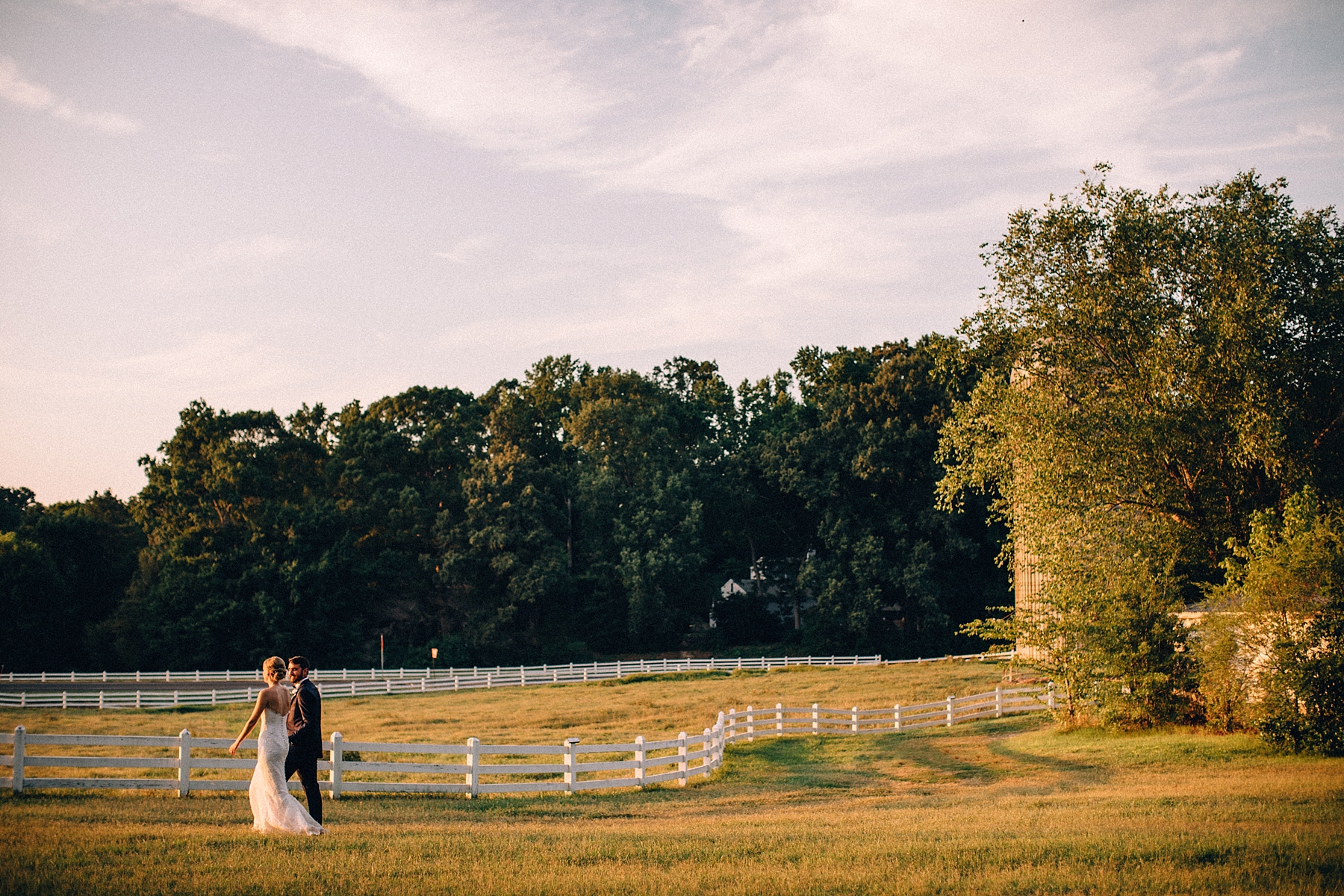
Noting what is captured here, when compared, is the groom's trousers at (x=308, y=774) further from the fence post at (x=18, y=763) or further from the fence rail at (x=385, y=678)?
the fence rail at (x=385, y=678)

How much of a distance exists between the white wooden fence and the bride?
2.91 metres

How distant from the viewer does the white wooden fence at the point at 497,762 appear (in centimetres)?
1306

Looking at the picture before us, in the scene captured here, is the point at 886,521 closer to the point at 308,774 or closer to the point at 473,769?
the point at 473,769

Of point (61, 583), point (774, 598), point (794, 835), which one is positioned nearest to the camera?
point (794, 835)

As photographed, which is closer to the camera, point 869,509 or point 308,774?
point 308,774

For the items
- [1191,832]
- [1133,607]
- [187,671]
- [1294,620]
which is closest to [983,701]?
[1133,607]

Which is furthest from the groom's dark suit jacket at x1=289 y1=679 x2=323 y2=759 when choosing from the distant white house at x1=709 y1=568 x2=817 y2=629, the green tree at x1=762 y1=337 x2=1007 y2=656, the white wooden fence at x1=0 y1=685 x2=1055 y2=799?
the distant white house at x1=709 y1=568 x2=817 y2=629

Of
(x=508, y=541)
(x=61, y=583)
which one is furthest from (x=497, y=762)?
(x=61, y=583)

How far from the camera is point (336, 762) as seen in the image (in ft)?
46.4

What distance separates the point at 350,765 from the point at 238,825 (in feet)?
13.5

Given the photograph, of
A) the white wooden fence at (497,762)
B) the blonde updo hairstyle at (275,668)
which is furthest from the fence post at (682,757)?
the blonde updo hairstyle at (275,668)

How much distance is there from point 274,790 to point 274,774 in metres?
0.16

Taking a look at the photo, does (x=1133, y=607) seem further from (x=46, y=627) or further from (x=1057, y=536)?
(x=46, y=627)

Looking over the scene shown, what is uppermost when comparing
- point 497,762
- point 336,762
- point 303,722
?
point 303,722
